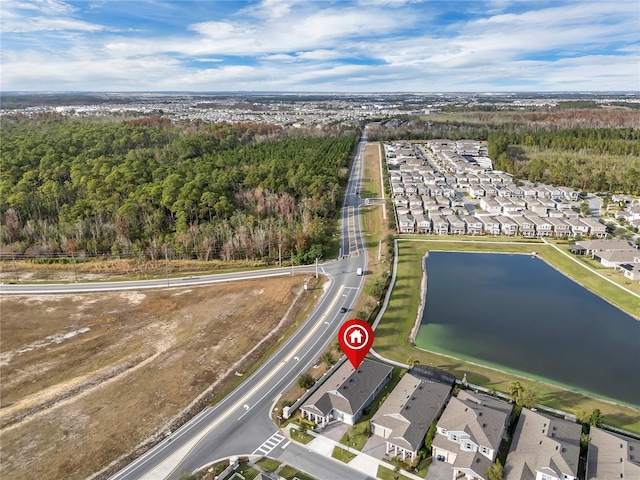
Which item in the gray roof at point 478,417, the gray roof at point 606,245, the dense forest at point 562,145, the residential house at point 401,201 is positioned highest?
the dense forest at point 562,145

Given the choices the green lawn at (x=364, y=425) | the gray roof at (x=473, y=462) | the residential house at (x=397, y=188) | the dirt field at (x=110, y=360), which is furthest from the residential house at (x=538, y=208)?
the gray roof at (x=473, y=462)

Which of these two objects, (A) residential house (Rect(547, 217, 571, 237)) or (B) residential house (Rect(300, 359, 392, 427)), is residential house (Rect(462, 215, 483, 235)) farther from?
(B) residential house (Rect(300, 359, 392, 427))

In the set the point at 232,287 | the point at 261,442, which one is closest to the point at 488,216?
the point at 232,287

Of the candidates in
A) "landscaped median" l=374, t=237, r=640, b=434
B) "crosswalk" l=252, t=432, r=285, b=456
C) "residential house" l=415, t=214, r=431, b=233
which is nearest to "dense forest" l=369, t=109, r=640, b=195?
"landscaped median" l=374, t=237, r=640, b=434

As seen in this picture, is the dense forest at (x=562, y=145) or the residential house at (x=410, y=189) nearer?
the residential house at (x=410, y=189)

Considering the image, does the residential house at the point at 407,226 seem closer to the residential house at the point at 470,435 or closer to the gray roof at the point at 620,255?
the gray roof at the point at 620,255

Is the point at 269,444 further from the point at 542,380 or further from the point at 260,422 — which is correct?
the point at 542,380
